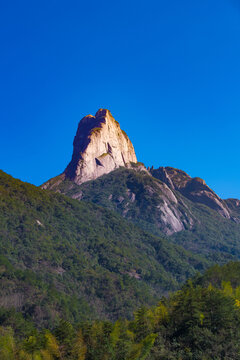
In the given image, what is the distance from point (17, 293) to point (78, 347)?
7974cm

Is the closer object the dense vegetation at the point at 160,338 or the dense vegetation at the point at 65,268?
the dense vegetation at the point at 160,338

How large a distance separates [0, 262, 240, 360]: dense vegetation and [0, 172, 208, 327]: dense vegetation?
194ft

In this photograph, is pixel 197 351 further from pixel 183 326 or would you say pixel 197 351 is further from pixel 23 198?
pixel 23 198

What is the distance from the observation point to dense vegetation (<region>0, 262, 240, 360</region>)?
37.1 metres

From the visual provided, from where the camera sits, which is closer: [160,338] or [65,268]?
[160,338]

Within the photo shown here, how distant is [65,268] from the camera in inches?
5861

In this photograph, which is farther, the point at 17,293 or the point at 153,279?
the point at 153,279

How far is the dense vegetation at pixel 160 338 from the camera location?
37.1 meters

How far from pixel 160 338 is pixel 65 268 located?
364 feet

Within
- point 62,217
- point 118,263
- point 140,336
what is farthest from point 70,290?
point 140,336

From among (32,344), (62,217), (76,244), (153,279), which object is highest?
(62,217)

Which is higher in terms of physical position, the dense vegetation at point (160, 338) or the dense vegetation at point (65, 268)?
the dense vegetation at point (65, 268)

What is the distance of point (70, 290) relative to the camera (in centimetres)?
13162

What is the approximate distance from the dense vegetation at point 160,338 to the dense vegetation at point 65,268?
59.1m
